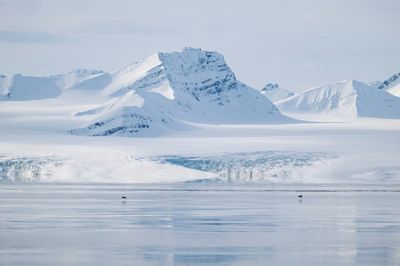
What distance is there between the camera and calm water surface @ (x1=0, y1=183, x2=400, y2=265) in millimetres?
36656

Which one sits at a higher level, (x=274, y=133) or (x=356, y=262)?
(x=274, y=133)

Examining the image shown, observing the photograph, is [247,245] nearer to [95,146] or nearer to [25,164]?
[25,164]

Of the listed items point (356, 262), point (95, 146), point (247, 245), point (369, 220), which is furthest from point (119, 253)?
point (95, 146)

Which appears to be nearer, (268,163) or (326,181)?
(326,181)

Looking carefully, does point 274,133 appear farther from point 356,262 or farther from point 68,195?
point 356,262

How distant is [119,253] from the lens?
37562mm

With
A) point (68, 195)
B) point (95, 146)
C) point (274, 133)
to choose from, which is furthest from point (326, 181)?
point (274, 133)

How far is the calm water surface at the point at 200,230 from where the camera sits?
36.7 m

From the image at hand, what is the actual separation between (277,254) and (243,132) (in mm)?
122622

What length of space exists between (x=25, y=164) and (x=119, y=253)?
8206 cm

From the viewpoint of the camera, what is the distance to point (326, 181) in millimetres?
100188

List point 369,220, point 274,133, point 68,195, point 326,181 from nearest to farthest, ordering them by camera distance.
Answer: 1. point 369,220
2. point 68,195
3. point 326,181
4. point 274,133

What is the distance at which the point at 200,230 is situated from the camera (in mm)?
45719

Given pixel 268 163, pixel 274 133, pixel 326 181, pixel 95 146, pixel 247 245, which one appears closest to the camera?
pixel 247 245
